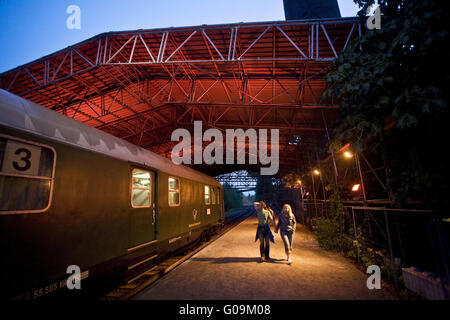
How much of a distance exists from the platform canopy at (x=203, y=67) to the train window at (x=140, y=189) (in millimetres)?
4534

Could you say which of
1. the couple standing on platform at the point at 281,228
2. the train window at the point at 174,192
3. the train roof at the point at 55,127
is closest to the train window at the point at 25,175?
the train roof at the point at 55,127

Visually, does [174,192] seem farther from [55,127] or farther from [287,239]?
[55,127]

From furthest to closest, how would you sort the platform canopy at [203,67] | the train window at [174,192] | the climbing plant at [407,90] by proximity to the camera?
1. the platform canopy at [203,67]
2. the train window at [174,192]
3. the climbing plant at [407,90]

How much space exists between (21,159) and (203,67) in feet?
26.5

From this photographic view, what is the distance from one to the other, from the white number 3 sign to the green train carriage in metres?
0.01

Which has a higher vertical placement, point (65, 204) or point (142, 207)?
point (65, 204)

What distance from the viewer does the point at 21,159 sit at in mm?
2758

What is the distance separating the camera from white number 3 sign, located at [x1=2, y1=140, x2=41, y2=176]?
2.60 meters

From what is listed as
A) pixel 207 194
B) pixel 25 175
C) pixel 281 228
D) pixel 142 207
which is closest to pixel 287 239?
pixel 281 228

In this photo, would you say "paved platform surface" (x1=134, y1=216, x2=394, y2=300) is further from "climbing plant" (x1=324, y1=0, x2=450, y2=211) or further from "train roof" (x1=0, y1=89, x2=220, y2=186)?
"train roof" (x1=0, y1=89, x2=220, y2=186)

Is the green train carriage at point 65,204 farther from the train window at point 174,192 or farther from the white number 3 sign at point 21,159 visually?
the train window at point 174,192

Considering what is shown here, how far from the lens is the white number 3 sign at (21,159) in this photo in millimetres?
2604

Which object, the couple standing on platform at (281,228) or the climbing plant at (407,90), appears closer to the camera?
the climbing plant at (407,90)
